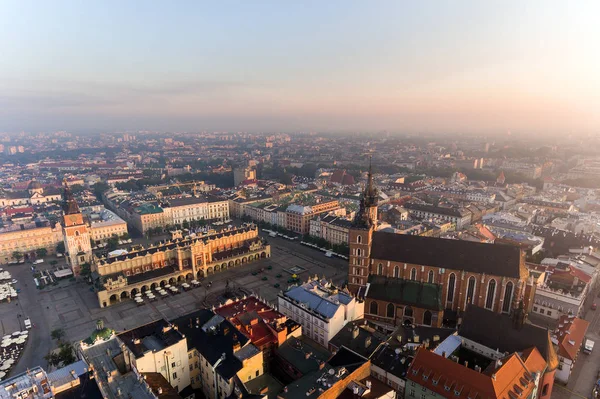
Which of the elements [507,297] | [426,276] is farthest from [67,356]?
[507,297]

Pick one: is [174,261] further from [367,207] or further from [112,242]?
[367,207]

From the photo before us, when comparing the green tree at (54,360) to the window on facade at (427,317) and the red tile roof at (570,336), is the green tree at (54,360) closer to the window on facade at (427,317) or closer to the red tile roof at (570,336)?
the window on facade at (427,317)

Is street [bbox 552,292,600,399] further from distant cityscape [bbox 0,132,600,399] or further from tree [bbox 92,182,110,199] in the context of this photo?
tree [bbox 92,182,110,199]

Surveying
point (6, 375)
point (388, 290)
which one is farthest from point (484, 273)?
point (6, 375)

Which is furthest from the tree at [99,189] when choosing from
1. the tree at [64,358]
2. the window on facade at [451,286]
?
the window on facade at [451,286]

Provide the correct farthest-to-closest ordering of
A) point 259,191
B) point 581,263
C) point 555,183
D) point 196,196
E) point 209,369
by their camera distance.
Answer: point 555,183 → point 259,191 → point 196,196 → point 581,263 → point 209,369

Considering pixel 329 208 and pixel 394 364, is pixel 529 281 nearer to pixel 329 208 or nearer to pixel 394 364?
pixel 394 364
